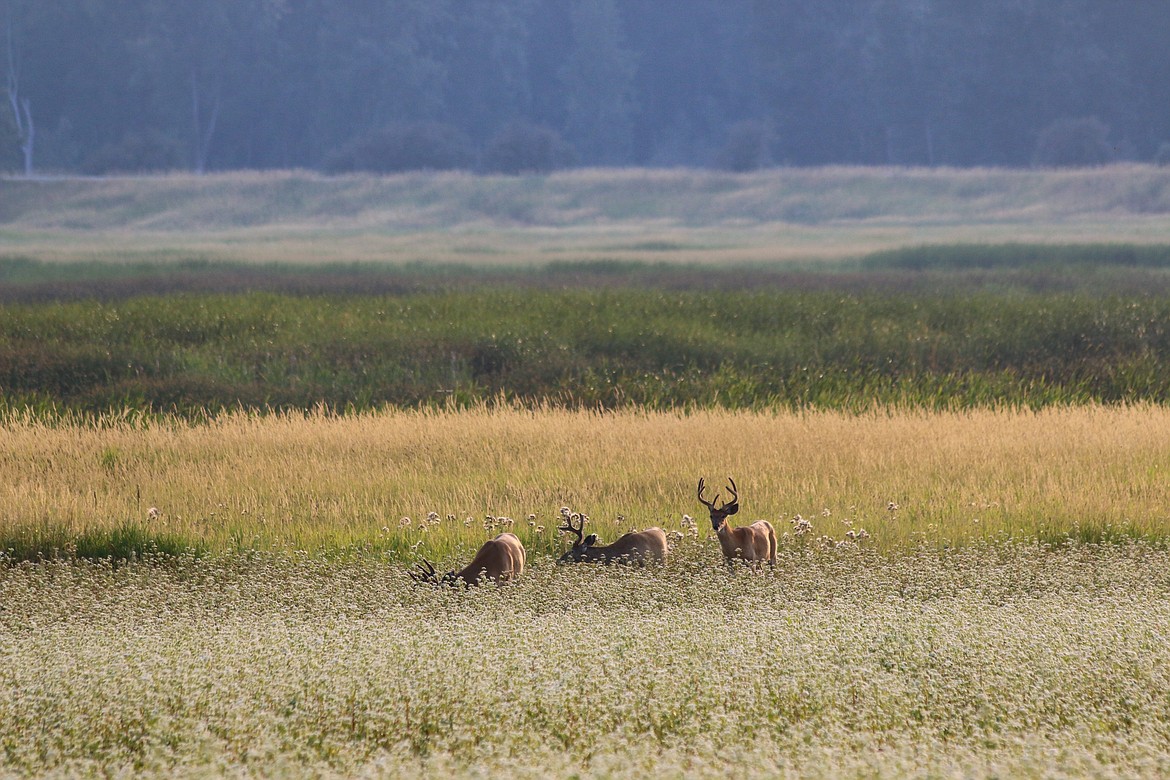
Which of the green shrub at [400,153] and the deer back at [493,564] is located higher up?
the green shrub at [400,153]

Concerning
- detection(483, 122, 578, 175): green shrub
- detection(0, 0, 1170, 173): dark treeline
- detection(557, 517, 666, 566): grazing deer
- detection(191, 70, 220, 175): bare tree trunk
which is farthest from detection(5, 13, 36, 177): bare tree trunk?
detection(557, 517, 666, 566): grazing deer

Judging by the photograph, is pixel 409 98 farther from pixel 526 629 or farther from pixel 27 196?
pixel 526 629

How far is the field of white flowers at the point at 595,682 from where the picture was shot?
4.40 m

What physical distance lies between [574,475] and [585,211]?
158 feet

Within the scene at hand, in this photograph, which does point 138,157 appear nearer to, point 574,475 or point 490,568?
point 574,475

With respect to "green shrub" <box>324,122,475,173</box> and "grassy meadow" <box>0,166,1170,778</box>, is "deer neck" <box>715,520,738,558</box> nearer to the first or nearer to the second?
"grassy meadow" <box>0,166,1170,778</box>

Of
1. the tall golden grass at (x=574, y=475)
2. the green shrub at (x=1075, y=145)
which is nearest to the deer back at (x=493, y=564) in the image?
the tall golden grass at (x=574, y=475)

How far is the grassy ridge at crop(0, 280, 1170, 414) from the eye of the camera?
1662 centimetres

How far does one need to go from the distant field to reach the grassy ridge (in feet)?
62.9

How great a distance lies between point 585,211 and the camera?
57.4m

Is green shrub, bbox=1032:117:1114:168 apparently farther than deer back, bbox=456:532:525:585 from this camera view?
Yes

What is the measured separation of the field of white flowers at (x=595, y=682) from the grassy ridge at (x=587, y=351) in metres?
8.56

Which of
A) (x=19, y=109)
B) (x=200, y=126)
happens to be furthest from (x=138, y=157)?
(x=19, y=109)

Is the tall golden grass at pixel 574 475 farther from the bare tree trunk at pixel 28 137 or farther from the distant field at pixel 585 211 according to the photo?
the bare tree trunk at pixel 28 137
